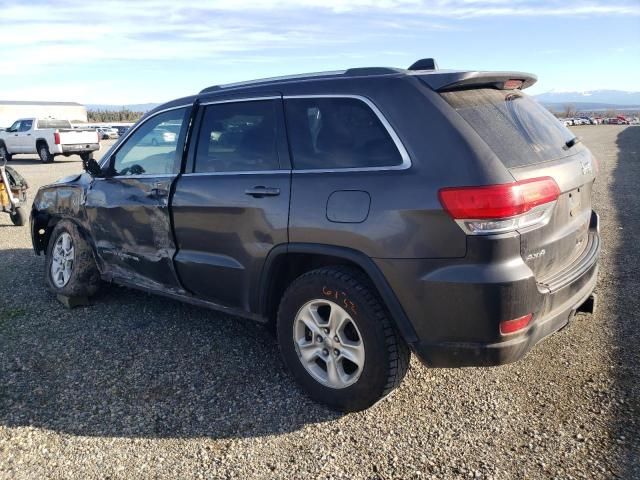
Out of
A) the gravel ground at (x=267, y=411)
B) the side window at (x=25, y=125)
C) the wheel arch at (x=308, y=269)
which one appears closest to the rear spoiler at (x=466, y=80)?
the wheel arch at (x=308, y=269)

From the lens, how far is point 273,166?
3.40 metres

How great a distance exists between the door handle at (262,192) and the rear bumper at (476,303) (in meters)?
0.83

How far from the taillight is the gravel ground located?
116 centimetres

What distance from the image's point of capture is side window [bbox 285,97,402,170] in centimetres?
296

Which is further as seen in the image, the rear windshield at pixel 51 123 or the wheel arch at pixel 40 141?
the rear windshield at pixel 51 123

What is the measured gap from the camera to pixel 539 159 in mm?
2947

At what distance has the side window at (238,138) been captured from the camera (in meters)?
3.48

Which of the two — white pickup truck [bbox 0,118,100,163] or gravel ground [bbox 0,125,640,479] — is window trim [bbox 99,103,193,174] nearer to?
gravel ground [bbox 0,125,640,479]

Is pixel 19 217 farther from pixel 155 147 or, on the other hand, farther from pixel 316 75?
pixel 316 75

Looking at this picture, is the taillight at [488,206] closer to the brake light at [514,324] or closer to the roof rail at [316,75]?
the brake light at [514,324]

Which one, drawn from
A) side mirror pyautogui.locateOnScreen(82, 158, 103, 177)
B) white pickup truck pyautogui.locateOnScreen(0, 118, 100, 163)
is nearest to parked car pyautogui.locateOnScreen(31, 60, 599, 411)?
side mirror pyautogui.locateOnScreen(82, 158, 103, 177)

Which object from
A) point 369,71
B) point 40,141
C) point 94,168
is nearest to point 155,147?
point 94,168

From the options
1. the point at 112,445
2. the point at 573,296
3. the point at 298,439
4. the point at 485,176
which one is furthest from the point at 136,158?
the point at 573,296

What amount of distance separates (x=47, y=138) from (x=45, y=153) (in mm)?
665
